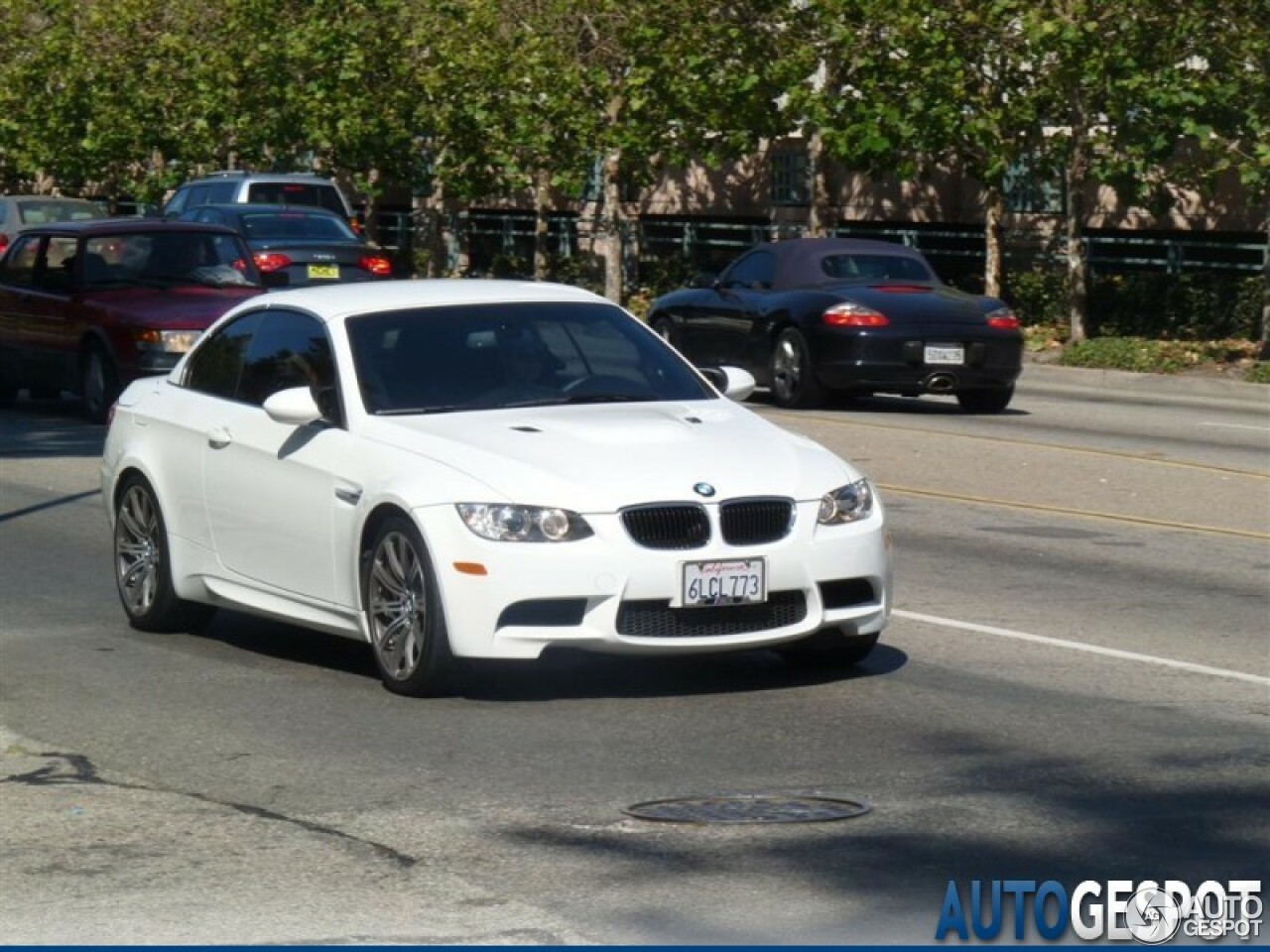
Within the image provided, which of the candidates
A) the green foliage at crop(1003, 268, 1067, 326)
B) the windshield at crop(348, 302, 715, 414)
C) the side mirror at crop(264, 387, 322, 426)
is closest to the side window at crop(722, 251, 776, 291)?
the green foliage at crop(1003, 268, 1067, 326)

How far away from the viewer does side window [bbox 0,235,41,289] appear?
2223 cm

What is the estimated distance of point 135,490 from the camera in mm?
11375

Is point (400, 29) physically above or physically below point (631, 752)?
above

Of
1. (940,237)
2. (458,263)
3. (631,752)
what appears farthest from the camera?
(458,263)

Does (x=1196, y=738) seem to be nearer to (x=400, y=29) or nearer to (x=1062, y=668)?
(x=1062, y=668)

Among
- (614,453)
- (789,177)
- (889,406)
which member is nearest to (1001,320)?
(889,406)

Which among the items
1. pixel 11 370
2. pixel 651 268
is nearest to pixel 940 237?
pixel 651 268

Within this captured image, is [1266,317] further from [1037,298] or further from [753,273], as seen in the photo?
[753,273]

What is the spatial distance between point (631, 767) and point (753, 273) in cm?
1558

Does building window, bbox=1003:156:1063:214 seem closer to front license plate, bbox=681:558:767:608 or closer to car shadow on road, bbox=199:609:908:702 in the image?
car shadow on road, bbox=199:609:908:702

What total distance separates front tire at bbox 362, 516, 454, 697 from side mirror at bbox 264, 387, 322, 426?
702 mm

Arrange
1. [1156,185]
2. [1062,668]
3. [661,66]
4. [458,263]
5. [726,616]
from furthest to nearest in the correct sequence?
1. [458,263]
2. [661,66]
3. [1156,185]
4. [1062,668]
5. [726,616]

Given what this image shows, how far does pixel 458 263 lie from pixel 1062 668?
124 feet

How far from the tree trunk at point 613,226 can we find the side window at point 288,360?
27394 mm
